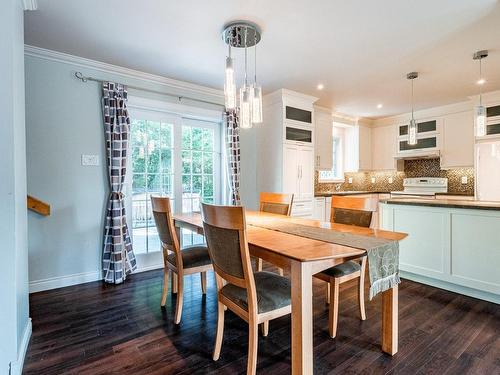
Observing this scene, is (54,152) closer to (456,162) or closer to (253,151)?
(253,151)

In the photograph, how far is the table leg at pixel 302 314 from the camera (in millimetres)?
1276

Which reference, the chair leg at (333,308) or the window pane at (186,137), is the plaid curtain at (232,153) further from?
the chair leg at (333,308)

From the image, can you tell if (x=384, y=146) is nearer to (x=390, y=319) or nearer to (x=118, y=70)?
(x=390, y=319)

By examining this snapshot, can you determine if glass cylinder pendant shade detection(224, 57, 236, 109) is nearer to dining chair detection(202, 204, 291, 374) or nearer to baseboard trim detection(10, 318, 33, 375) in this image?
dining chair detection(202, 204, 291, 374)

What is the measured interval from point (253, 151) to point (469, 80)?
3101 mm

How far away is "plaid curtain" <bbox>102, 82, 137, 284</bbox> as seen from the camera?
2.96 meters

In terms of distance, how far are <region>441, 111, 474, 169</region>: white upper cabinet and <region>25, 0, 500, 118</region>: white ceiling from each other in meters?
1.05

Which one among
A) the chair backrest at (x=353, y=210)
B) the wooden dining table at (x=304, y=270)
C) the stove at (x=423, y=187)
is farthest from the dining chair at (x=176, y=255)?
the stove at (x=423, y=187)

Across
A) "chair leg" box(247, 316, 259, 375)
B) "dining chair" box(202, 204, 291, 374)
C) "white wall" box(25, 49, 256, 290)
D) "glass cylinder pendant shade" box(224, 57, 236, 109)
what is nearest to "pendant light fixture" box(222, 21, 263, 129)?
"glass cylinder pendant shade" box(224, 57, 236, 109)

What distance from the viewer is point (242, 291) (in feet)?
5.19

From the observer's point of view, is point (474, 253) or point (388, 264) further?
point (474, 253)

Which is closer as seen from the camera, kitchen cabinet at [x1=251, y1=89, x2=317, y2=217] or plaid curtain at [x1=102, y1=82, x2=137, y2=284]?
plaid curtain at [x1=102, y1=82, x2=137, y2=284]

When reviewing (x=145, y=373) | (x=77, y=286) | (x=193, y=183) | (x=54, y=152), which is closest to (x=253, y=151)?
(x=193, y=183)

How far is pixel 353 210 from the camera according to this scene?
2242mm
